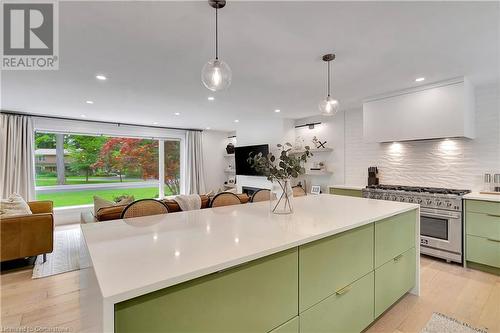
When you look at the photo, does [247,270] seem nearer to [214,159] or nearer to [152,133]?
[152,133]

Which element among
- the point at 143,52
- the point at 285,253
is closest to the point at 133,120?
the point at 143,52

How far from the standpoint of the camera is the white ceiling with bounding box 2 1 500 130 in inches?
67.7

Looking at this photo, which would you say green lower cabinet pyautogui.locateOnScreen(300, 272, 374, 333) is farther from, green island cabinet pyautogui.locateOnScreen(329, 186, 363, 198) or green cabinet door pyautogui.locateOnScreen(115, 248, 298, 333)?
green island cabinet pyautogui.locateOnScreen(329, 186, 363, 198)

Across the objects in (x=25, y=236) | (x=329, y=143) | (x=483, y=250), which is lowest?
(x=483, y=250)

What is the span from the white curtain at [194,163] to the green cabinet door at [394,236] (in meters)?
5.99

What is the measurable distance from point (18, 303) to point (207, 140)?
19.4 ft

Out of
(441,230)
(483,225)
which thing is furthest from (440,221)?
(483,225)

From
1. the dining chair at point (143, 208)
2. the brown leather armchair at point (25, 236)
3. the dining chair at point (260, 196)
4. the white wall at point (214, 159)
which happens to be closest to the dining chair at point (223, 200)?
the dining chair at point (260, 196)

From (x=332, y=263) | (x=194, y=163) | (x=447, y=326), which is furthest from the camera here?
(x=194, y=163)

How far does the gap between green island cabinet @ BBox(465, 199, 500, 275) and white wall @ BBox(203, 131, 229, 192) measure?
6.14 metres

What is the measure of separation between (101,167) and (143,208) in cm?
524

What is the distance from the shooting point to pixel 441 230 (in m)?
3.12

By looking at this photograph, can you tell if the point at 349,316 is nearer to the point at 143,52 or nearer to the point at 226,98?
the point at 143,52

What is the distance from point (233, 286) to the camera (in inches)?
41.1
